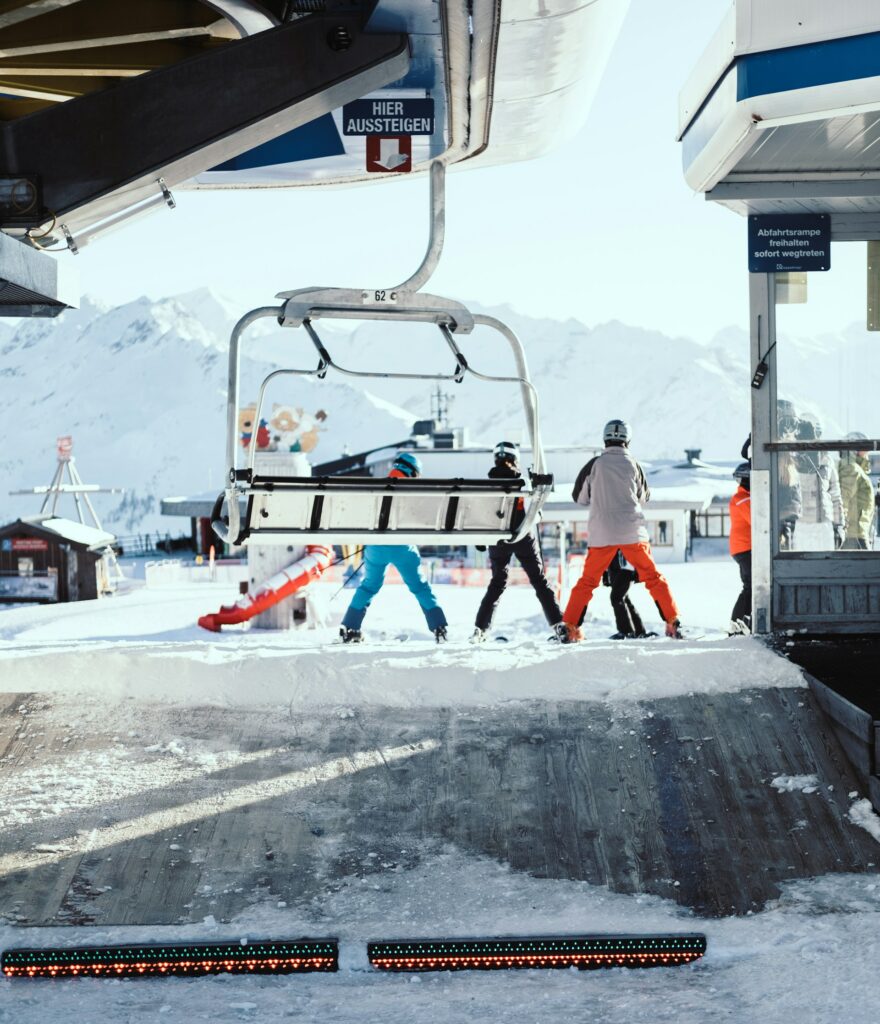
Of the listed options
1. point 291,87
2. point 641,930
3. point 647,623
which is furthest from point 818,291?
point 647,623

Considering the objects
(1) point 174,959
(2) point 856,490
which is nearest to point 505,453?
(2) point 856,490

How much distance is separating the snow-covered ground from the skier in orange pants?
1.22 meters

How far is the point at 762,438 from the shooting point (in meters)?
7.38

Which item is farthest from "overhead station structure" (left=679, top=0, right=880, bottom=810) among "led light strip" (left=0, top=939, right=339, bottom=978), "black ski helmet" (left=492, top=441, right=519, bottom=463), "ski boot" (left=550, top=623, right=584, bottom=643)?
"led light strip" (left=0, top=939, right=339, bottom=978)

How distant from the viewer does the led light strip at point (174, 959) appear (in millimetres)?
3926

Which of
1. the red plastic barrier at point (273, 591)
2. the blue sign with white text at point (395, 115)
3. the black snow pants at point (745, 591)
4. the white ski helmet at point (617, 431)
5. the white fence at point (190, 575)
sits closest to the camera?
the blue sign with white text at point (395, 115)

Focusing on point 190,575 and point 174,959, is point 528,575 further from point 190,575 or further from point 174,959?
point 190,575

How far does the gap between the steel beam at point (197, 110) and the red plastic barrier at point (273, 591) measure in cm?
930

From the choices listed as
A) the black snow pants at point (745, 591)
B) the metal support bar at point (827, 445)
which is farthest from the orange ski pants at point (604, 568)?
the metal support bar at point (827, 445)

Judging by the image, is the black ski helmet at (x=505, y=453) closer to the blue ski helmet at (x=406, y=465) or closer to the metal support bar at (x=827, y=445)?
the blue ski helmet at (x=406, y=465)

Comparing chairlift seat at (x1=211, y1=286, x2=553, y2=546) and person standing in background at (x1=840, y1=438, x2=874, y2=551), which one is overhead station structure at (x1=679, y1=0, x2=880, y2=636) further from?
chairlift seat at (x1=211, y1=286, x2=553, y2=546)

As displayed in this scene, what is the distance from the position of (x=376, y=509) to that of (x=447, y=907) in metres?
1.88

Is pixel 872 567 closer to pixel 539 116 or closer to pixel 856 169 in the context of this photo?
pixel 856 169

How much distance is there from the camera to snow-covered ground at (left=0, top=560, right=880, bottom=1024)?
12.1ft
